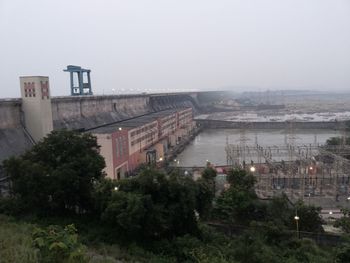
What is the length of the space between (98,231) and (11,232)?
5.91 feet

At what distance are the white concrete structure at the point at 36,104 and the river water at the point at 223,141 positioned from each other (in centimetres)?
819

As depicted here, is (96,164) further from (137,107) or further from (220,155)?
(137,107)

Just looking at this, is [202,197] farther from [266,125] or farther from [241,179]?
[266,125]

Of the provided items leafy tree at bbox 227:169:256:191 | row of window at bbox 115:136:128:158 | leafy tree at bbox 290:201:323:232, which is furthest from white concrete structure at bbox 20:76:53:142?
leafy tree at bbox 290:201:323:232

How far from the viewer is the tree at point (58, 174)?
7.42 metres

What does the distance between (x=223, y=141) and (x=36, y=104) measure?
16781 mm

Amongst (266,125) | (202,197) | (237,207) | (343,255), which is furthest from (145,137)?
(266,125)

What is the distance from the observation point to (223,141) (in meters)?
27.4

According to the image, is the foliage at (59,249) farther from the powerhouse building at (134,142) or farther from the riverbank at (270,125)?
the riverbank at (270,125)

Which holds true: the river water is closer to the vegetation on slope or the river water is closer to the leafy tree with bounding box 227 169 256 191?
the leafy tree with bounding box 227 169 256 191

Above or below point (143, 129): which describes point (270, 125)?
below

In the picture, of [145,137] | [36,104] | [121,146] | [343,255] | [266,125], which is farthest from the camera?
[266,125]

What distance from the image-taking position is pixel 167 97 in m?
40.2

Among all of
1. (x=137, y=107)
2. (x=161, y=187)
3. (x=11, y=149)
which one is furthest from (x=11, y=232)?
(x=137, y=107)
